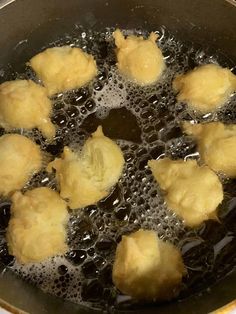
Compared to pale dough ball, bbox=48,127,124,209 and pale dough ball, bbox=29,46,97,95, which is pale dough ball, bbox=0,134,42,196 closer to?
pale dough ball, bbox=48,127,124,209

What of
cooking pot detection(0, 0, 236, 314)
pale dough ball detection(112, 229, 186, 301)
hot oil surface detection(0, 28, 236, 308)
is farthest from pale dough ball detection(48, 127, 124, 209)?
cooking pot detection(0, 0, 236, 314)

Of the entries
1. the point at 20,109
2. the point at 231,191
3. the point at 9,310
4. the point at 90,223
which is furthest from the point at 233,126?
the point at 9,310

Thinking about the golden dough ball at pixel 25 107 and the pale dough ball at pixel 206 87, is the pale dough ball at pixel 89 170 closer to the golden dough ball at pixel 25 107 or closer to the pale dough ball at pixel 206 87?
the golden dough ball at pixel 25 107

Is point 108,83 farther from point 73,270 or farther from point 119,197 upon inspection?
point 73,270

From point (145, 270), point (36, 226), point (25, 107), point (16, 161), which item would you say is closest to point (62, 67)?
point (25, 107)

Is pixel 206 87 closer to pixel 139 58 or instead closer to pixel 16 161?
pixel 139 58
